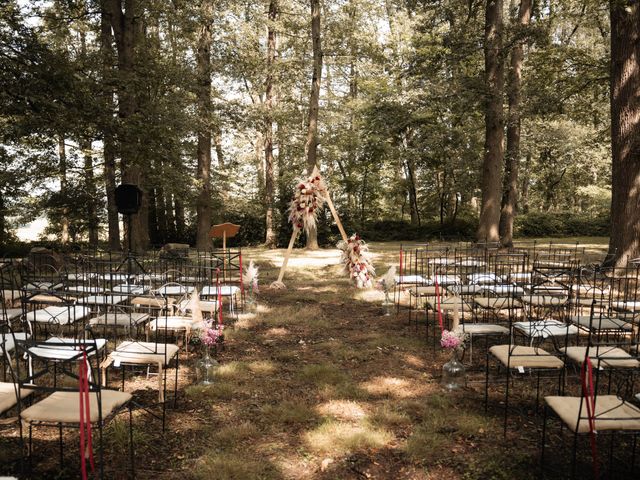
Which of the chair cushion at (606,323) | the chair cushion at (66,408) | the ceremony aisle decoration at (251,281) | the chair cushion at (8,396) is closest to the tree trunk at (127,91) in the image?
the ceremony aisle decoration at (251,281)

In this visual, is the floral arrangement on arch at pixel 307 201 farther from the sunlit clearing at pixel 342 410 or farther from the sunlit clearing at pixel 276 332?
the sunlit clearing at pixel 342 410

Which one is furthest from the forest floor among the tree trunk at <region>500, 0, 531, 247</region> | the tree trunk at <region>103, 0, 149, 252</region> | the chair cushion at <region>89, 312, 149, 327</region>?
the tree trunk at <region>500, 0, 531, 247</region>

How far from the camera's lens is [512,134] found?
→ 64.8ft

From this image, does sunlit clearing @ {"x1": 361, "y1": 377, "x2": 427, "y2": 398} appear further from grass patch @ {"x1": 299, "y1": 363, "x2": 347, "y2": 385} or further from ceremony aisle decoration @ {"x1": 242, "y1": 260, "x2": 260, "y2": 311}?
ceremony aisle decoration @ {"x1": 242, "y1": 260, "x2": 260, "y2": 311}

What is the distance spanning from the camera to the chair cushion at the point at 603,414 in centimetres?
338

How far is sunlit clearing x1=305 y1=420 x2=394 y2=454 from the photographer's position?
13.9 feet

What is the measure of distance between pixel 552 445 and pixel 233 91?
92.0 feet

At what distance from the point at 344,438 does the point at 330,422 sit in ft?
1.11

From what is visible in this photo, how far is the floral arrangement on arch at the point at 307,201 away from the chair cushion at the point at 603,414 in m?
8.20

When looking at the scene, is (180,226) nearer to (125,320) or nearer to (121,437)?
(125,320)

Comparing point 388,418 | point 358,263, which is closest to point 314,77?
point 358,263

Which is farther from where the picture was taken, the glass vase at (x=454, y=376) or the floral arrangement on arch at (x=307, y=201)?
the floral arrangement on arch at (x=307, y=201)

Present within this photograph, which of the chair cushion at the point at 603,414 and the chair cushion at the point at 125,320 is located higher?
the chair cushion at the point at 125,320

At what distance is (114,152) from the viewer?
42.4 ft
